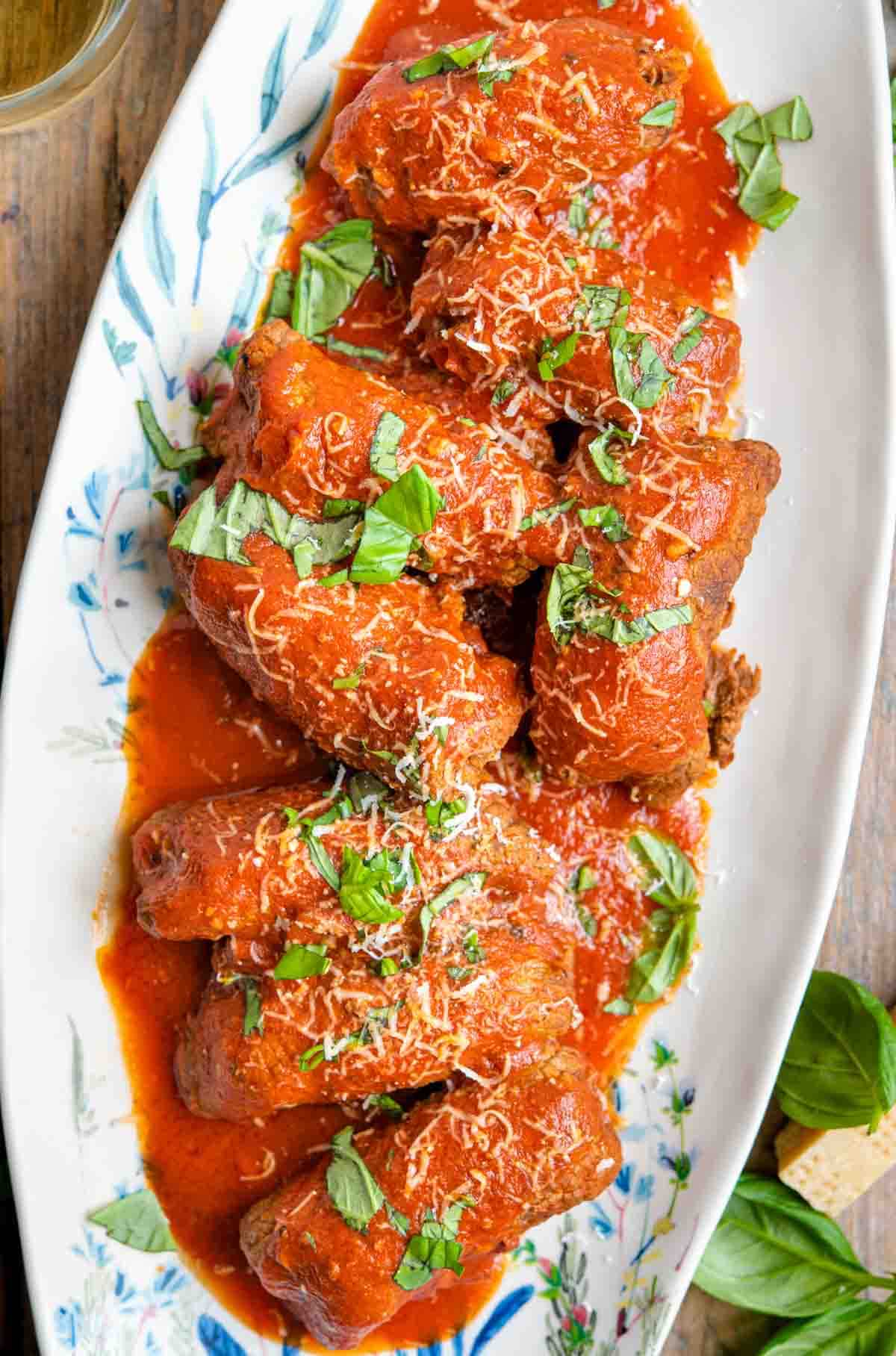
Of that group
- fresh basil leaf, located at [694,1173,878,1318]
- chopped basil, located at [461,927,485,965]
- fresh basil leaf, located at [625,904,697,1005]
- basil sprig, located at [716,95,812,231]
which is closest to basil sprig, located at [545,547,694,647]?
chopped basil, located at [461,927,485,965]

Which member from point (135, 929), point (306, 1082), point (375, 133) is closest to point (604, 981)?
point (306, 1082)

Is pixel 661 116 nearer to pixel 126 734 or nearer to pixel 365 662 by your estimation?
pixel 365 662

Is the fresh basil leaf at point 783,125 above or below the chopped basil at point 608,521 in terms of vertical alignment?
above

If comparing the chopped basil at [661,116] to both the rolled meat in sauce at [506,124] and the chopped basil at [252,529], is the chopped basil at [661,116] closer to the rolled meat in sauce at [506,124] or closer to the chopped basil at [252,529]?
the rolled meat in sauce at [506,124]

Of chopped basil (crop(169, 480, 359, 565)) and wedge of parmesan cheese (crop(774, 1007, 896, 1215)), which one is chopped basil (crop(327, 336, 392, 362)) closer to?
chopped basil (crop(169, 480, 359, 565))

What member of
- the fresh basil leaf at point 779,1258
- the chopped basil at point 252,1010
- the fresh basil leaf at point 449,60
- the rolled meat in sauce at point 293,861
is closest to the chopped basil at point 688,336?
the fresh basil leaf at point 449,60
